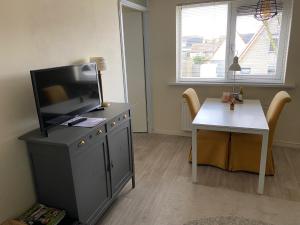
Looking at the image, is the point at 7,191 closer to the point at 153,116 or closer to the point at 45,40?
the point at 45,40

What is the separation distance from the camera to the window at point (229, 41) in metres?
3.44

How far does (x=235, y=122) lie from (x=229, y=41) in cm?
166

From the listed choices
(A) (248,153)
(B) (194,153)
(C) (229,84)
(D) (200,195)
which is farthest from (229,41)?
(D) (200,195)

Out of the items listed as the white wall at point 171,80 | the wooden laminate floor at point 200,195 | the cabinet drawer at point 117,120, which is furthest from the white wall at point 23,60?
the white wall at point 171,80

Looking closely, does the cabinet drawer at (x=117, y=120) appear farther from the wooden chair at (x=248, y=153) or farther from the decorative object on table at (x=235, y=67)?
the decorative object on table at (x=235, y=67)

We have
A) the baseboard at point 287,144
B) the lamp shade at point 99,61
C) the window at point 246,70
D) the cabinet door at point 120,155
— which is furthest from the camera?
the window at point 246,70

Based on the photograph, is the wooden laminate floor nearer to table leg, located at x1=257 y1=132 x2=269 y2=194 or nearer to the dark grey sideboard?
table leg, located at x1=257 y1=132 x2=269 y2=194

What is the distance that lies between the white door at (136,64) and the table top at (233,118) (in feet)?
4.46

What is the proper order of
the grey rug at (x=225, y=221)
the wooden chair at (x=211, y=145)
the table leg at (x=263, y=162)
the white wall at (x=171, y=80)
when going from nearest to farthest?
1. the grey rug at (x=225, y=221)
2. the table leg at (x=263, y=162)
3. the wooden chair at (x=211, y=145)
4. the white wall at (x=171, y=80)

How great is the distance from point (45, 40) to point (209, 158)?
231 cm

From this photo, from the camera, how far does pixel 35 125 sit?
190 cm

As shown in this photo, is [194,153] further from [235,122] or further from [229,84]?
[229,84]

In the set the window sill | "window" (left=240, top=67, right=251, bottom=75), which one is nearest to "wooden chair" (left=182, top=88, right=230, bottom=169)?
the window sill

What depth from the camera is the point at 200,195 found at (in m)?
2.49
